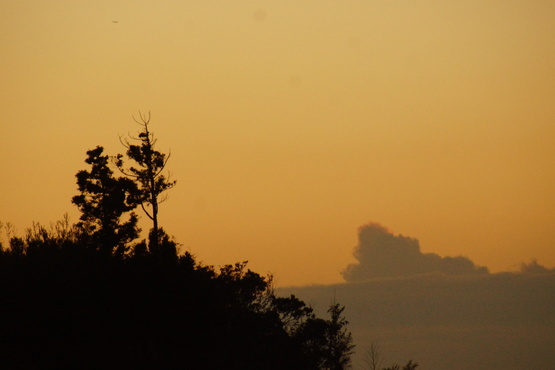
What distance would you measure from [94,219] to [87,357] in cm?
2533

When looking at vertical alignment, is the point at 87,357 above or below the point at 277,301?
below

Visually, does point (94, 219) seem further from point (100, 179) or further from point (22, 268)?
point (22, 268)

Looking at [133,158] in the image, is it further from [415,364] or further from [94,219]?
[415,364]

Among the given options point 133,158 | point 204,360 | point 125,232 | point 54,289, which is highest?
point 133,158

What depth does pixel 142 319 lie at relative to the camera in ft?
165

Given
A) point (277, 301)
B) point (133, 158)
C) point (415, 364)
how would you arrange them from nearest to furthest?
1. point (133, 158)
2. point (277, 301)
3. point (415, 364)

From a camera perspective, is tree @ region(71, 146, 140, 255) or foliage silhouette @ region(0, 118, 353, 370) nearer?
foliage silhouette @ region(0, 118, 353, 370)

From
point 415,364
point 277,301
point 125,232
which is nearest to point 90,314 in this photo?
point 125,232

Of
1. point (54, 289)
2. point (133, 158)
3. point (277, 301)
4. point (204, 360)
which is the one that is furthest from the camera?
point (277, 301)

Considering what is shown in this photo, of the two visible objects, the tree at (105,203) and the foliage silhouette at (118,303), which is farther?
the tree at (105,203)

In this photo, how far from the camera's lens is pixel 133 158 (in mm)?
69375

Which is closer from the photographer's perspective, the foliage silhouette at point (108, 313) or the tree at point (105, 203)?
the foliage silhouette at point (108, 313)

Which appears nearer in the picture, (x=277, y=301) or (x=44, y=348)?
(x=44, y=348)

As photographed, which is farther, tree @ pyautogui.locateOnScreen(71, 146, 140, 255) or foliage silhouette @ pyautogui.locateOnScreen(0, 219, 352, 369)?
tree @ pyautogui.locateOnScreen(71, 146, 140, 255)
